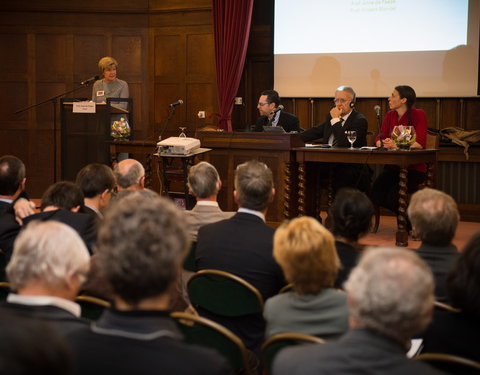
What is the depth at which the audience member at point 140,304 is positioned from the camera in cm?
148

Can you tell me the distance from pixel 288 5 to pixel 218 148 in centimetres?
300

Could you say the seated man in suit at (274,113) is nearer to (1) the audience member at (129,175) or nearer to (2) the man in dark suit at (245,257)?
(1) the audience member at (129,175)

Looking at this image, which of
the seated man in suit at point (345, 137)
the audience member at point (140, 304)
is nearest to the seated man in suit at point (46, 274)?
the audience member at point (140, 304)

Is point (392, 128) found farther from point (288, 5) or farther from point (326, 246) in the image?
point (326, 246)

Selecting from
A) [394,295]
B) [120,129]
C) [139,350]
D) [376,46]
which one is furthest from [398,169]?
[139,350]

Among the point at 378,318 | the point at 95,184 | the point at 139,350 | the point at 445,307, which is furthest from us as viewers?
the point at 95,184

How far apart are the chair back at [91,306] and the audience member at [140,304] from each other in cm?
77

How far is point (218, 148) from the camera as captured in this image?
6.47 metres

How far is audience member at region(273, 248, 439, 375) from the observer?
5.05 ft

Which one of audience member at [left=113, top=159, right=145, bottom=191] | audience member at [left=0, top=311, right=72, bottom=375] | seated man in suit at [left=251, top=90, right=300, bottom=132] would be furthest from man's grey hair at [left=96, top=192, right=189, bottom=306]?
seated man in suit at [left=251, top=90, right=300, bottom=132]

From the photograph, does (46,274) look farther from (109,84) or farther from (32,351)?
(109,84)

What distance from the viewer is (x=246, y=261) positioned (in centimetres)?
289

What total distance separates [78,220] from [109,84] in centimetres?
520

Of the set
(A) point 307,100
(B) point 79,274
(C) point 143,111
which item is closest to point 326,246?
(B) point 79,274
